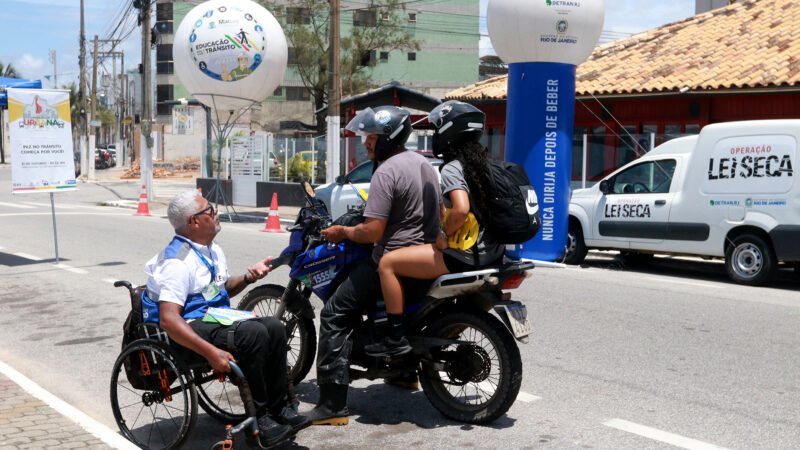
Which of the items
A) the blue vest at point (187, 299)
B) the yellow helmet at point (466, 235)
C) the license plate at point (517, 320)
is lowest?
the license plate at point (517, 320)

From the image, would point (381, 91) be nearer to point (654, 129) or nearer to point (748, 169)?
point (654, 129)

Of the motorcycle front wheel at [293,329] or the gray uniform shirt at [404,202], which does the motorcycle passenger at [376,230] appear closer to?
the gray uniform shirt at [404,202]

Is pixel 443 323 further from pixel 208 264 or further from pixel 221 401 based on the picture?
pixel 221 401

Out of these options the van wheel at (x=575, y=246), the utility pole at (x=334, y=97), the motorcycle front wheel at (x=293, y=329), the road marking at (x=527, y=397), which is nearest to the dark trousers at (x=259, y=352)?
the motorcycle front wheel at (x=293, y=329)

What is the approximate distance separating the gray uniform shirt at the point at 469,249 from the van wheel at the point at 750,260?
7119 millimetres

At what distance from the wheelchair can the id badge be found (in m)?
0.31

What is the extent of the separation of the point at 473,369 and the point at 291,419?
3.77 feet

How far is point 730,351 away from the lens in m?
6.90

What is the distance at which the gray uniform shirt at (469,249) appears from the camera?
4.73 meters

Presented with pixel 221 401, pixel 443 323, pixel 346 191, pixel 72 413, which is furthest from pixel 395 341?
pixel 346 191

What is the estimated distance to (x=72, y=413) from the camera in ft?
15.7

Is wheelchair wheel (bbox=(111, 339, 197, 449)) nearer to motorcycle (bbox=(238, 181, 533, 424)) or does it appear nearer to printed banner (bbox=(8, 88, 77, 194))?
motorcycle (bbox=(238, 181, 533, 424))

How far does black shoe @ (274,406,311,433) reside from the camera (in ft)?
14.1

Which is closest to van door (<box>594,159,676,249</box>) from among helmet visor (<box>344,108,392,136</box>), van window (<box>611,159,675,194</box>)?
van window (<box>611,159,675,194</box>)
